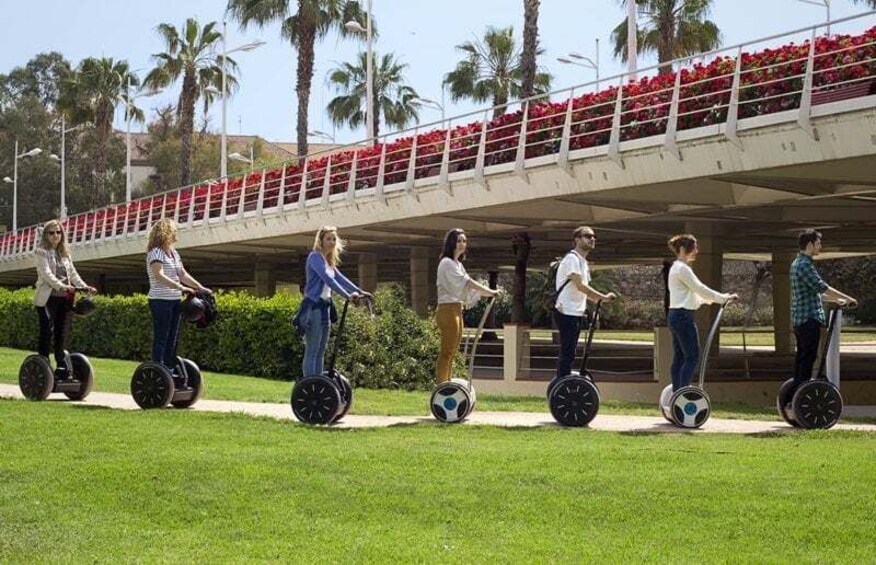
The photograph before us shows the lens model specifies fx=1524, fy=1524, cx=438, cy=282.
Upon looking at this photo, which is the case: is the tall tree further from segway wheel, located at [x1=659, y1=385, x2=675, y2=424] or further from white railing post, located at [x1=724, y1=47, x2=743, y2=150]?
segway wheel, located at [x1=659, y1=385, x2=675, y2=424]

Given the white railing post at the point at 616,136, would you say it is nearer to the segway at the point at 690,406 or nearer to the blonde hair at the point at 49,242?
the segway at the point at 690,406

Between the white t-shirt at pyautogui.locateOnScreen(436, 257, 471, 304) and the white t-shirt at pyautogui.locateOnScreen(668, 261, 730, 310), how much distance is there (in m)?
1.78

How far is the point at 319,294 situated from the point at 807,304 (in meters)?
4.16

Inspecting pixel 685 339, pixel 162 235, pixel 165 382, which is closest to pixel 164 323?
pixel 165 382

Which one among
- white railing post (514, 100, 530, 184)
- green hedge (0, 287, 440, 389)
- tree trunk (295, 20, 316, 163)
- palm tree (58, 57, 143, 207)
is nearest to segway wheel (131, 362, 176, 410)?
green hedge (0, 287, 440, 389)

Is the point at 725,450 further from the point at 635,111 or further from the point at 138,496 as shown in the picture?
the point at 635,111

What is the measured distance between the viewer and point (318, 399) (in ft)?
42.6

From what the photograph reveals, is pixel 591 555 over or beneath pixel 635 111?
beneath

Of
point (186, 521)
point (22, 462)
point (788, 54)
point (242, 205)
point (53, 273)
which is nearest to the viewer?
point (186, 521)

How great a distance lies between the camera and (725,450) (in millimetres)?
10930

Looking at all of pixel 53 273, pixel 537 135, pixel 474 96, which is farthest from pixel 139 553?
pixel 474 96

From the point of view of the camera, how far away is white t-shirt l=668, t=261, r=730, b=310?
503 inches

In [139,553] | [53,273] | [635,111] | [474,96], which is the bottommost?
[139,553]

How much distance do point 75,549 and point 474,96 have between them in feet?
196
